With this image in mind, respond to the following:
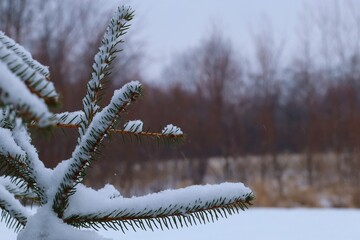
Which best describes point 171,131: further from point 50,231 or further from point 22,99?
point 22,99

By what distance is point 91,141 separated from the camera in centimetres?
58

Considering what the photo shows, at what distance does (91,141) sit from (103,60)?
4.2 inches

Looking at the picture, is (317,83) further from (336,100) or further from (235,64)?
(235,64)

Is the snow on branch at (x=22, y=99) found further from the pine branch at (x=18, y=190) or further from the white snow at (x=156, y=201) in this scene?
the pine branch at (x=18, y=190)

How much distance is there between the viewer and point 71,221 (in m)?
0.60

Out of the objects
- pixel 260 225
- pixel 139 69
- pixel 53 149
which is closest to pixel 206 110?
pixel 139 69

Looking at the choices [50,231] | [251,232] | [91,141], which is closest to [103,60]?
[91,141]

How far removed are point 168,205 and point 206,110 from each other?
11449mm

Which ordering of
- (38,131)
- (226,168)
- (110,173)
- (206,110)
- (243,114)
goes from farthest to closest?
(243,114), (206,110), (226,168), (110,173), (38,131)

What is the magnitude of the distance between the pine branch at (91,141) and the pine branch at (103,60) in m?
0.03

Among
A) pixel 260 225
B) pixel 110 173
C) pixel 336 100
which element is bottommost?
pixel 260 225

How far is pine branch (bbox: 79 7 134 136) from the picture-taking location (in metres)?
0.61

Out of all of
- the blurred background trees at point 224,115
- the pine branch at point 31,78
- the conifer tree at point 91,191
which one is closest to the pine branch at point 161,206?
the conifer tree at point 91,191

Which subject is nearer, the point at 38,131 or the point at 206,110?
the point at 38,131
